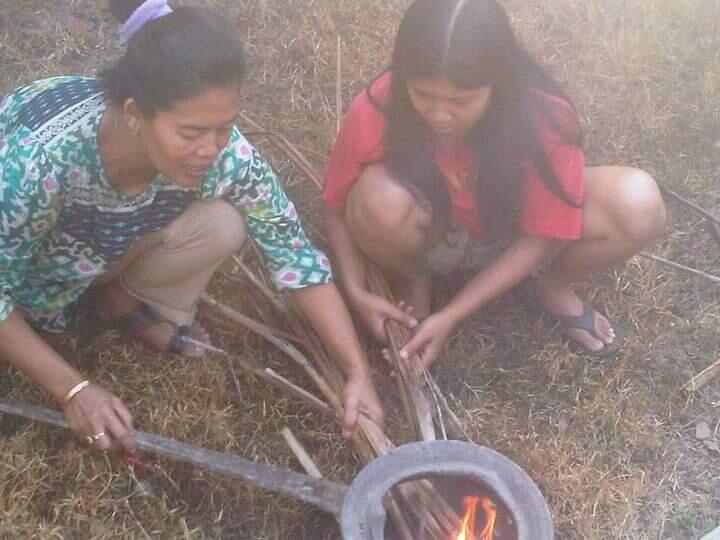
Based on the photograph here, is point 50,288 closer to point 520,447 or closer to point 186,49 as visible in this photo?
point 186,49

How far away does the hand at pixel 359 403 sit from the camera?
2117 millimetres

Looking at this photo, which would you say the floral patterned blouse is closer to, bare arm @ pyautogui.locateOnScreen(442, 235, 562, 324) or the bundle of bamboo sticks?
the bundle of bamboo sticks

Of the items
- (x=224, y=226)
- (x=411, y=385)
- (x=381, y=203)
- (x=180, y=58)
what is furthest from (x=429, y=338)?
(x=180, y=58)

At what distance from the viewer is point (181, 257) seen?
2227mm

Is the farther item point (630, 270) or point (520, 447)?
point (630, 270)

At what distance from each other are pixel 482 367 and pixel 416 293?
0.88ft

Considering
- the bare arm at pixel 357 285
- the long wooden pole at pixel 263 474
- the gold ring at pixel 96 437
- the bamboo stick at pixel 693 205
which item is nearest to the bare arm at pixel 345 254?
the bare arm at pixel 357 285

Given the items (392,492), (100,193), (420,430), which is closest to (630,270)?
(420,430)

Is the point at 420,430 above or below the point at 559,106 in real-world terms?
below

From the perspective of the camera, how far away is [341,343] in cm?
218

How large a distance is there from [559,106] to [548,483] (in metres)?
0.89

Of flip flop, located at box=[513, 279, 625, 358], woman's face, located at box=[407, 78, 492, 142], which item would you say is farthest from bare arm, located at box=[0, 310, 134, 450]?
flip flop, located at box=[513, 279, 625, 358]

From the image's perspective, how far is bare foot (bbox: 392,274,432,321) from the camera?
2.50 metres

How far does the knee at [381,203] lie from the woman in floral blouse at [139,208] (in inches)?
6.9
